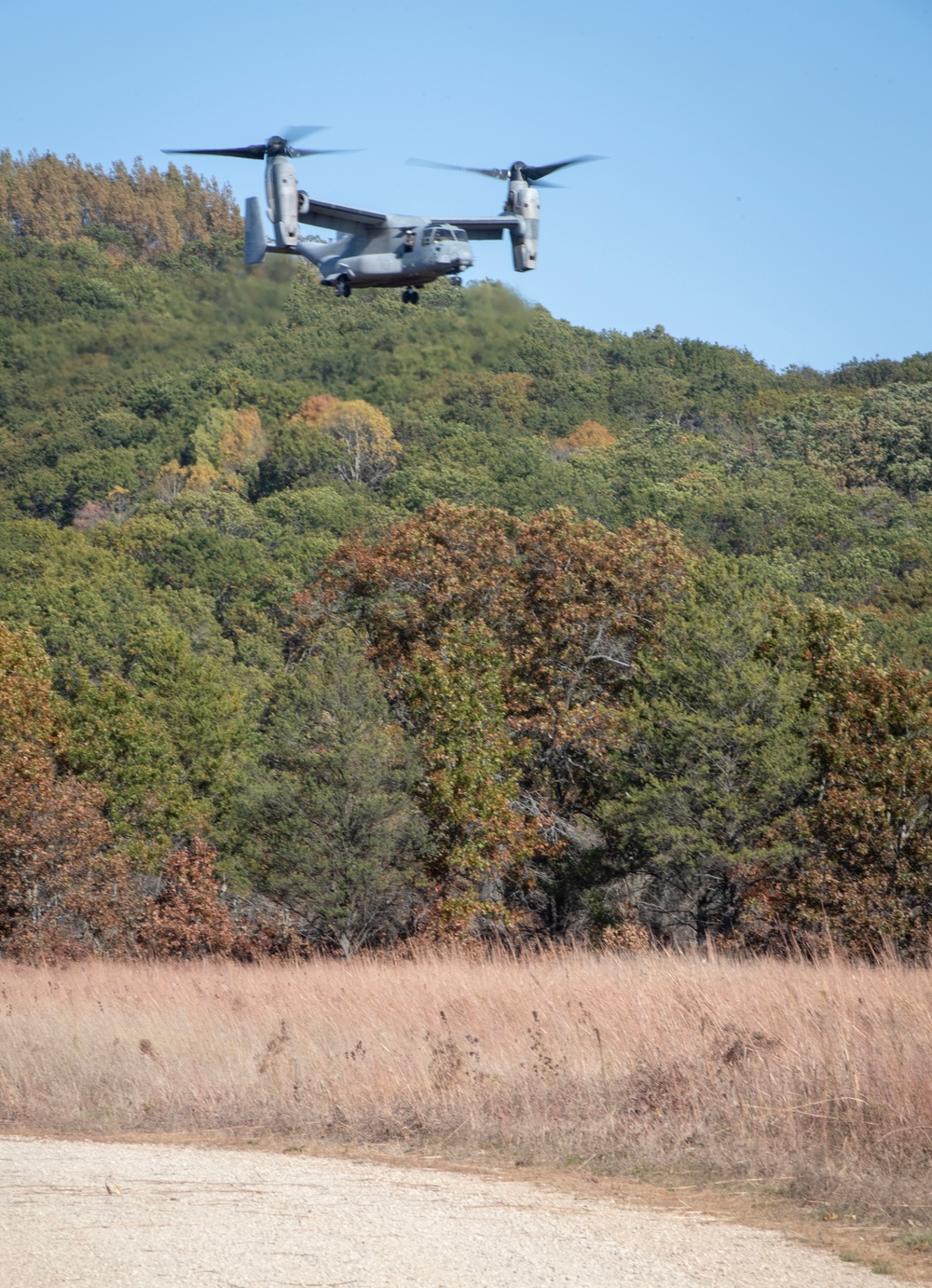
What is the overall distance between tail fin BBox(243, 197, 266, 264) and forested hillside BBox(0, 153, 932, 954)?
968mm

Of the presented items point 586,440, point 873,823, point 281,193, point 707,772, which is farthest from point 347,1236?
point 586,440

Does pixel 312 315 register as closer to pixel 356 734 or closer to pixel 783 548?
pixel 356 734

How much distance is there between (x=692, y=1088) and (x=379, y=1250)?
307 cm

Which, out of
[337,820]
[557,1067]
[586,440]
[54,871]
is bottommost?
[54,871]

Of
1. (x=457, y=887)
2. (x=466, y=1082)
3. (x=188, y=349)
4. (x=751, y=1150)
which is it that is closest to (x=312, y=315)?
(x=188, y=349)

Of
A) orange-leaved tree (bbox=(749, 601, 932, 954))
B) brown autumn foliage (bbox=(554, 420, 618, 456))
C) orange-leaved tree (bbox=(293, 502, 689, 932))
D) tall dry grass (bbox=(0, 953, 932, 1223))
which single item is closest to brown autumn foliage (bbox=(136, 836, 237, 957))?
orange-leaved tree (bbox=(293, 502, 689, 932))

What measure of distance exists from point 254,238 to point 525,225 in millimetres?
2855

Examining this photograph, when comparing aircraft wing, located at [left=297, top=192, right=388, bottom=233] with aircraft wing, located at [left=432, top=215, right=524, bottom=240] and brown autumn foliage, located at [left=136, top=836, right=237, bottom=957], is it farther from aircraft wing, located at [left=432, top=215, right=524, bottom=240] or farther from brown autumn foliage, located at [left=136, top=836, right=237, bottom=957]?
brown autumn foliage, located at [left=136, top=836, right=237, bottom=957]

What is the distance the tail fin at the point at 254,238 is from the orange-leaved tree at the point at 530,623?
16.5m

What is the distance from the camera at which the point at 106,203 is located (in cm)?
3350

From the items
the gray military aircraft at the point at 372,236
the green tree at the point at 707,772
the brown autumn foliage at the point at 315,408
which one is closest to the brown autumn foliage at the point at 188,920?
the green tree at the point at 707,772

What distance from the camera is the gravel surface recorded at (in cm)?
564

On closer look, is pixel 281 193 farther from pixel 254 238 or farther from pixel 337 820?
pixel 337 820

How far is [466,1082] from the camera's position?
9102 mm
